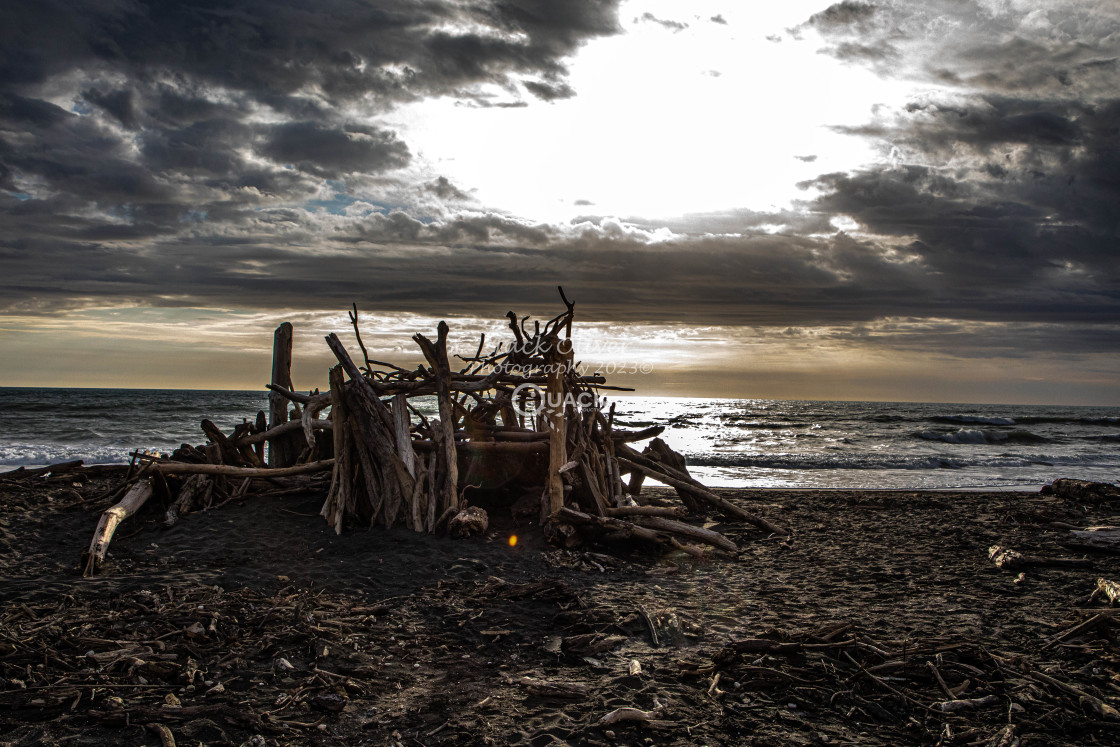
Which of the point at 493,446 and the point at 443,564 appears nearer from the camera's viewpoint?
the point at 443,564

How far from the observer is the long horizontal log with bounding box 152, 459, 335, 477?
334 inches

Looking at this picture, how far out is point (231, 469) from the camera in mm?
8641

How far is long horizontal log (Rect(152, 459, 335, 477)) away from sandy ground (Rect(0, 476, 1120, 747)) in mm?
661

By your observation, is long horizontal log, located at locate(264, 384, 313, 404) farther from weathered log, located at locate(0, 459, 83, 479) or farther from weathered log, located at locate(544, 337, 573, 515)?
weathered log, located at locate(0, 459, 83, 479)

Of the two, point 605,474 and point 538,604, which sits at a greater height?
point 605,474

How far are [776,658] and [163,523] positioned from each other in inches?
291

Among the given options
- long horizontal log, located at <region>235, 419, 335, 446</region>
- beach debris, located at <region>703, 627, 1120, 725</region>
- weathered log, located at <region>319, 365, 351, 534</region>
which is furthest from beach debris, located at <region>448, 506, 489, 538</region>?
beach debris, located at <region>703, 627, 1120, 725</region>

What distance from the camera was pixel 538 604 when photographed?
5848mm

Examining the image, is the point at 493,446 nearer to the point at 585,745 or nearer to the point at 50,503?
the point at 585,745

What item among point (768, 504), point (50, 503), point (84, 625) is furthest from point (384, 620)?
point (768, 504)

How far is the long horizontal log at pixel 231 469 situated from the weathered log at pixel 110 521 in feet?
0.98

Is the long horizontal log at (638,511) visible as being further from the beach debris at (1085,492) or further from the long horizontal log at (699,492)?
the beach debris at (1085,492)

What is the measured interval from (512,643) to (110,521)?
17.1 feet

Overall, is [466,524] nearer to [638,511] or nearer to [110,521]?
[638,511]
